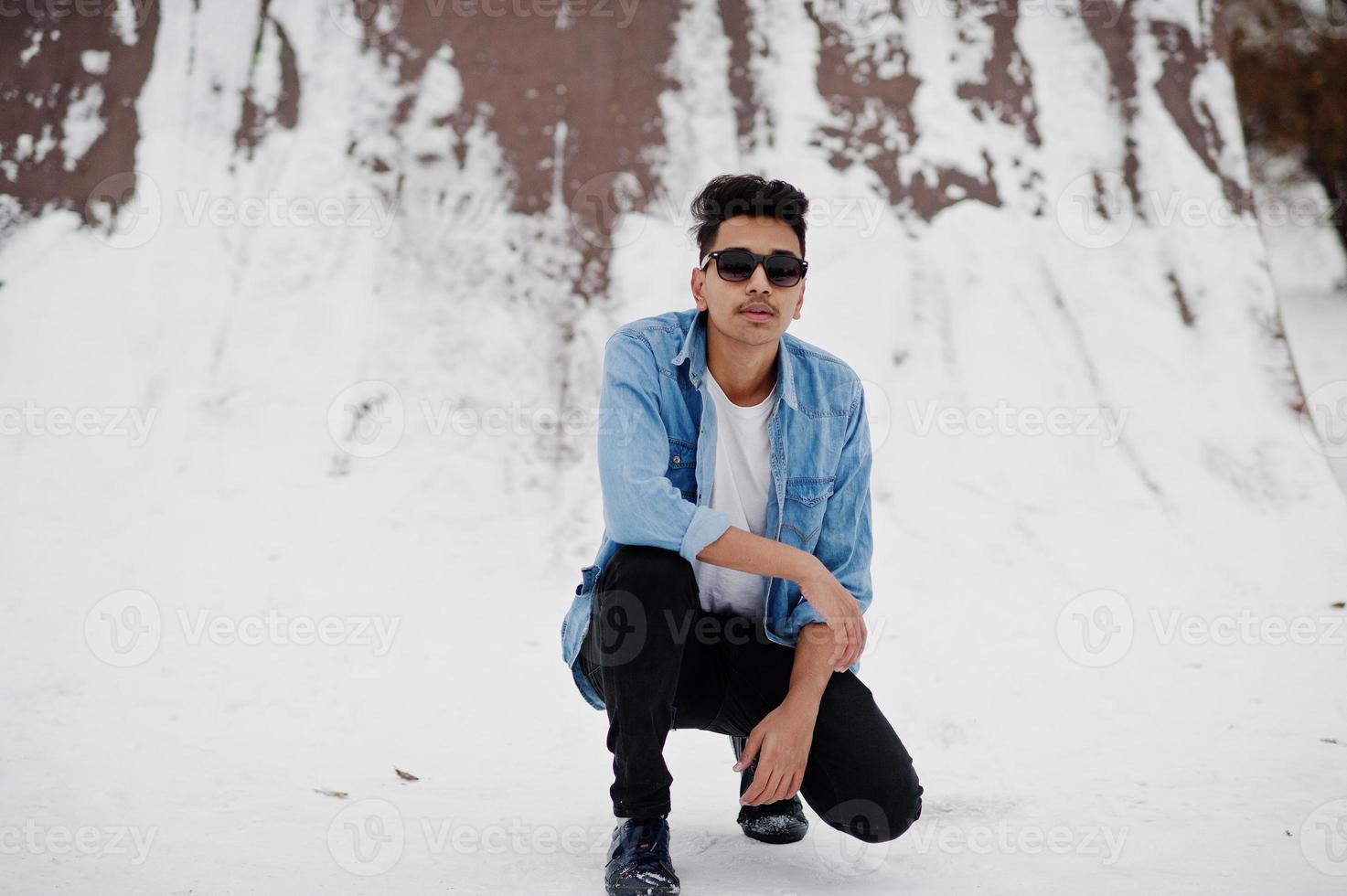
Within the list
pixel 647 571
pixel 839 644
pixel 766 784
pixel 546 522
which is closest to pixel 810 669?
pixel 839 644

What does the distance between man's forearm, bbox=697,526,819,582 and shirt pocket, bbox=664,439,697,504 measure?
0.51 feet

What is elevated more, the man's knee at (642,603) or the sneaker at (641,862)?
the man's knee at (642,603)

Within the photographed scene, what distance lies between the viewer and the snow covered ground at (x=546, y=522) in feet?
5.72

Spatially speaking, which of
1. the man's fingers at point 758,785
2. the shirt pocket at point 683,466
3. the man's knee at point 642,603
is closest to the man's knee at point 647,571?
the man's knee at point 642,603

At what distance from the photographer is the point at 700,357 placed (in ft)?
5.39

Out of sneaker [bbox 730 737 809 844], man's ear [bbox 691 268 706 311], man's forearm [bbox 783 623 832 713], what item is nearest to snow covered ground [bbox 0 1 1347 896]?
sneaker [bbox 730 737 809 844]

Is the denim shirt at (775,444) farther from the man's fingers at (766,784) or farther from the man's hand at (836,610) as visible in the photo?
the man's fingers at (766,784)

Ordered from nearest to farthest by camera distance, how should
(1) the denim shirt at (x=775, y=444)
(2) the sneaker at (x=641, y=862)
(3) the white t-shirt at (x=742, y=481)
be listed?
1. (2) the sneaker at (x=641, y=862)
2. (1) the denim shirt at (x=775, y=444)
3. (3) the white t-shirt at (x=742, y=481)

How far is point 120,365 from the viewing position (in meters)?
3.22

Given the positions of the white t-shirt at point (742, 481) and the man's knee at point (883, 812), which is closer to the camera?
the man's knee at point (883, 812)

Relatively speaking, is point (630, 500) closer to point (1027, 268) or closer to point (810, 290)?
point (810, 290)

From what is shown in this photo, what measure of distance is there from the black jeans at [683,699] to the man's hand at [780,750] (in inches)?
2.6

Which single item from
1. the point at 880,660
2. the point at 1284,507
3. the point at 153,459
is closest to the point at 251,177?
the point at 153,459

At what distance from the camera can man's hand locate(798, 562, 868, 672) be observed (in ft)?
4.81
